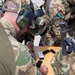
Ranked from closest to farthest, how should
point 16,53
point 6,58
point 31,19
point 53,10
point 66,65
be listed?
point 6,58 < point 16,53 < point 66,65 < point 31,19 < point 53,10

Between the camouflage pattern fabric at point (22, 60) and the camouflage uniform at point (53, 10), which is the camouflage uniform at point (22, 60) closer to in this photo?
the camouflage pattern fabric at point (22, 60)

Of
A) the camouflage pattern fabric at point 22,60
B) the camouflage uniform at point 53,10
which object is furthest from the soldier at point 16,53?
the camouflage uniform at point 53,10

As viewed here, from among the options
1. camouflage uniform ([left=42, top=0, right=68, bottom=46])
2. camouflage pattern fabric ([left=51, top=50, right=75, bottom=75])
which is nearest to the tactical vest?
camouflage pattern fabric ([left=51, top=50, right=75, bottom=75])

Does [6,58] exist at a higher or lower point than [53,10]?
higher

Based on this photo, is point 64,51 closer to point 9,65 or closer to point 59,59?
point 59,59

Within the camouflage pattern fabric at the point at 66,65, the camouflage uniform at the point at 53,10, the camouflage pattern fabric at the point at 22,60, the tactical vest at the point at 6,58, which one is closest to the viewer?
the tactical vest at the point at 6,58

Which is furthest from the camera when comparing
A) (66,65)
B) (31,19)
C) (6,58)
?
(31,19)

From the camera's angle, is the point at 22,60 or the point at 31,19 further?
the point at 31,19

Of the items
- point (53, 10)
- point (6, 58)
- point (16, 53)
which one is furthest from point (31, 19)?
point (6, 58)

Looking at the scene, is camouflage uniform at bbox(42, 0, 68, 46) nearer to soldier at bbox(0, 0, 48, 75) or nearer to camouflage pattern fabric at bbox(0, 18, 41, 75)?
soldier at bbox(0, 0, 48, 75)

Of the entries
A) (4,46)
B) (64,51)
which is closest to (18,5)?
(64,51)

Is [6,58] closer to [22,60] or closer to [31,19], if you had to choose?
[22,60]

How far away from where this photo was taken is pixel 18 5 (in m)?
0.75

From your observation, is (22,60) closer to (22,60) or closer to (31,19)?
(22,60)
